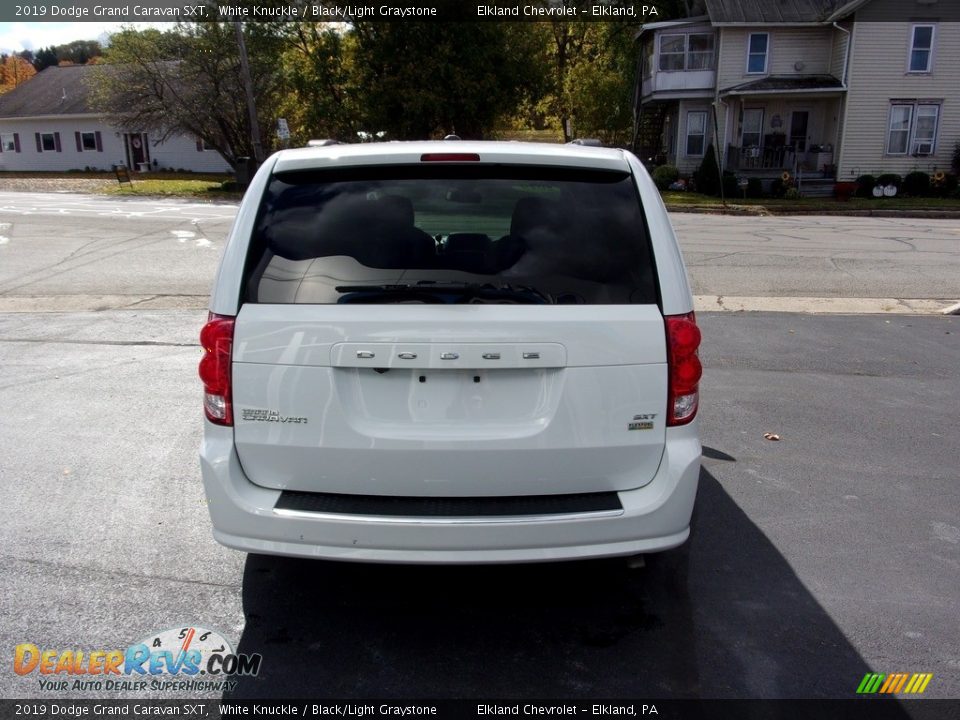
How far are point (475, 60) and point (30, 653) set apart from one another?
3253 cm

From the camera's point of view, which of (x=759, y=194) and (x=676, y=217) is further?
(x=759, y=194)

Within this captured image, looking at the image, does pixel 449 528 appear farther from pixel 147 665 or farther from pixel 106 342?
pixel 106 342

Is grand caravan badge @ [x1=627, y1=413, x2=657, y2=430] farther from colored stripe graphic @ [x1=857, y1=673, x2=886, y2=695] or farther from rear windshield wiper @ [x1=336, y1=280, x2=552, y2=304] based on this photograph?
colored stripe graphic @ [x1=857, y1=673, x2=886, y2=695]

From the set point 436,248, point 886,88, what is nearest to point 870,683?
point 436,248

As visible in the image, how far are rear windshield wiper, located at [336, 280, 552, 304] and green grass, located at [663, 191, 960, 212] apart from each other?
2362 cm

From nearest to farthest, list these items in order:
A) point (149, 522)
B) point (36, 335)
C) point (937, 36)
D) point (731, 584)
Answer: point (731, 584), point (149, 522), point (36, 335), point (937, 36)

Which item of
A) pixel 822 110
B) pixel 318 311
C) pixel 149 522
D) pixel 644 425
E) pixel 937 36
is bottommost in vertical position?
pixel 149 522

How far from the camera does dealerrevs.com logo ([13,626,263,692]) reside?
302 centimetres

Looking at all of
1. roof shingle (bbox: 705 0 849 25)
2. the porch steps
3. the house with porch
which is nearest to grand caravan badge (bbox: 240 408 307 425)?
the house with porch

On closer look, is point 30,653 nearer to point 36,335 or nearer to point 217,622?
point 217,622

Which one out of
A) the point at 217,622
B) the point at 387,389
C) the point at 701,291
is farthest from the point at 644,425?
the point at 701,291

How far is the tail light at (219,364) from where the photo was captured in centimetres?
304

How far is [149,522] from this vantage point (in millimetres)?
4316

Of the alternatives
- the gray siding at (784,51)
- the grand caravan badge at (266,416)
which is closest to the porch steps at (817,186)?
the gray siding at (784,51)
